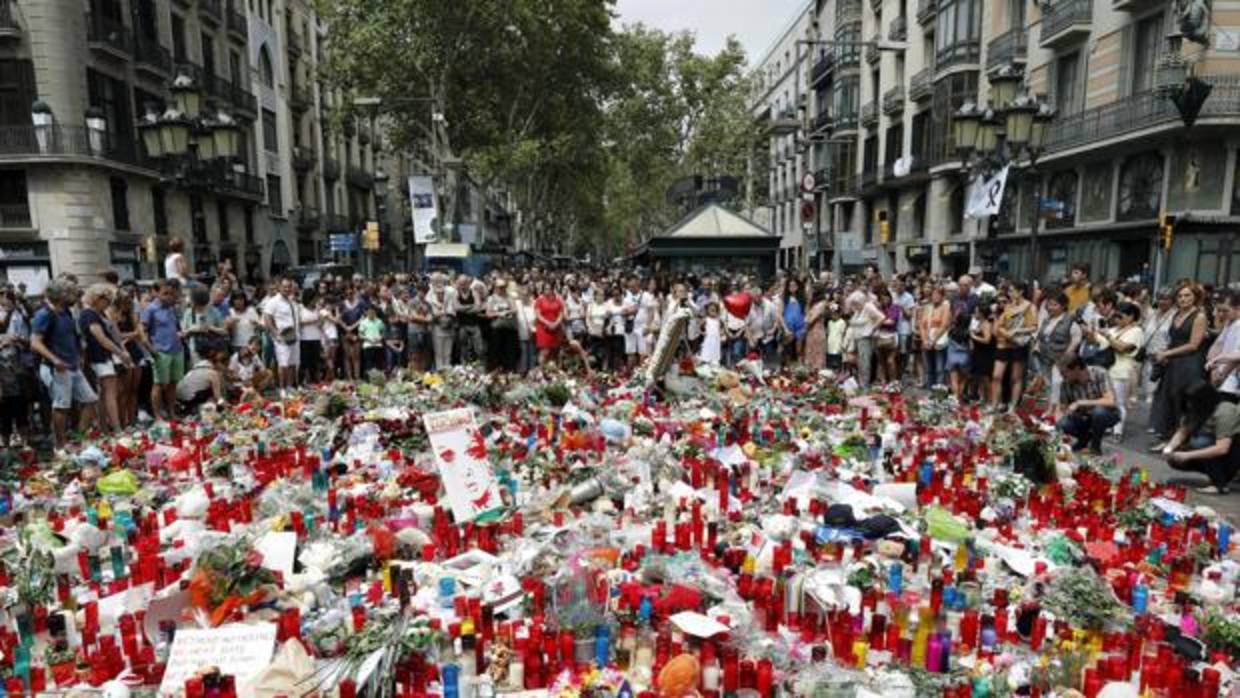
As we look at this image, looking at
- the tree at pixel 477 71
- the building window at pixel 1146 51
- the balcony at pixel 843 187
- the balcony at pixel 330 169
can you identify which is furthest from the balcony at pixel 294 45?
the building window at pixel 1146 51

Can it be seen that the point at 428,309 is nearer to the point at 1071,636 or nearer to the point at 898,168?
the point at 1071,636

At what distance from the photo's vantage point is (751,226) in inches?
811

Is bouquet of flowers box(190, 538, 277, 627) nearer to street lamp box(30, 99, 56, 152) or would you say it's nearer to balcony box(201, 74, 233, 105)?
street lamp box(30, 99, 56, 152)

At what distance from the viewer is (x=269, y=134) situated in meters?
36.2

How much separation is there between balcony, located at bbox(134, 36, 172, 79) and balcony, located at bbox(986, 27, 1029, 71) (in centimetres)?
2826

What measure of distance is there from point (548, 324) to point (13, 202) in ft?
67.0

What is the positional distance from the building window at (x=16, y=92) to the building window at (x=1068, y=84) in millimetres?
30526

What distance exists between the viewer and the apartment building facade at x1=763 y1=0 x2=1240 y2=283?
18.8 metres

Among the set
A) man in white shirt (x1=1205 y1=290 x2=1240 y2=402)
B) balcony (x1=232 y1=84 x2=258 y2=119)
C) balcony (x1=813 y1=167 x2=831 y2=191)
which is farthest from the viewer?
balcony (x1=813 y1=167 x2=831 y2=191)

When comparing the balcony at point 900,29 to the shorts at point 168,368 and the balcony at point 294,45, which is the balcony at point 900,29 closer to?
the balcony at point 294,45

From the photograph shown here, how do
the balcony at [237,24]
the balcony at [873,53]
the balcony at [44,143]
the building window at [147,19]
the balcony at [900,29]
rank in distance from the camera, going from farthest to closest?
the balcony at [873,53]
the balcony at [900,29]
the balcony at [237,24]
the building window at [147,19]
the balcony at [44,143]

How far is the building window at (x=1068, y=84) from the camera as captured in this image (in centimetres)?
2322

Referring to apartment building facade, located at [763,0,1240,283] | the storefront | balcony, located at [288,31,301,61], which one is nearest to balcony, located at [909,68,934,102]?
apartment building facade, located at [763,0,1240,283]

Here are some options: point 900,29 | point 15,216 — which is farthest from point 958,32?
point 15,216
